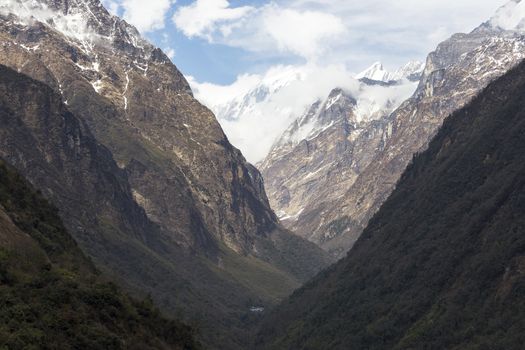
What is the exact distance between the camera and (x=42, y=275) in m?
139

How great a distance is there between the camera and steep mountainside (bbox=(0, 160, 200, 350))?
369 feet

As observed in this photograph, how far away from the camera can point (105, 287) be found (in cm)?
14225

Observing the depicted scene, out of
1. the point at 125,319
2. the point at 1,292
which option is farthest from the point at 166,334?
the point at 1,292

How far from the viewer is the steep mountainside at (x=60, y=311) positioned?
112 meters

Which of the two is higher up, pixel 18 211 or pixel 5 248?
pixel 18 211

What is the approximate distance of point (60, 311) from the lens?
121312 mm

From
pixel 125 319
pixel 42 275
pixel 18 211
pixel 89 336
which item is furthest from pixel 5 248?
pixel 18 211

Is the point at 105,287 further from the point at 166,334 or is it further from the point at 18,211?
the point at 18,211

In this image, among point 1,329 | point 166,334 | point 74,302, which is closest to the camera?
point 1,329

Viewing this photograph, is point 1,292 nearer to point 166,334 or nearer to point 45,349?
point 45,349

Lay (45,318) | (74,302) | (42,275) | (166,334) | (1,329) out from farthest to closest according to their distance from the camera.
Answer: (166,334) → (42,275) → (74,302) → (45,318) → (1,329)

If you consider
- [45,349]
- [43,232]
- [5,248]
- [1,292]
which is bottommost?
[45,349]

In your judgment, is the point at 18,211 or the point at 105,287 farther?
the point at 18,211

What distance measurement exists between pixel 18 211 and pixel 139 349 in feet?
222
